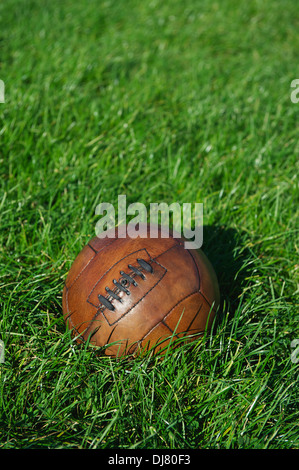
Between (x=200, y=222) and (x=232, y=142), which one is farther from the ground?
(x=232, y=142)

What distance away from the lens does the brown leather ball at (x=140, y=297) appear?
2.48 metres

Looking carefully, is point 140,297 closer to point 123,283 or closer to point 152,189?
point 123,283

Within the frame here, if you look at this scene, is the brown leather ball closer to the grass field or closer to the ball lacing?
the ball lacing

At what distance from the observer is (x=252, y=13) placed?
283 inches

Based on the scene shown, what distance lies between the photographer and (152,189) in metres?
3.91

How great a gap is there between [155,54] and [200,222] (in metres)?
3.11

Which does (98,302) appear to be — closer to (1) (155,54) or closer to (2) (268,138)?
(2) (268,138)

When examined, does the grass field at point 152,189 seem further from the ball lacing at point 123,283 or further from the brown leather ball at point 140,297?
the ball lacing at point 123,283

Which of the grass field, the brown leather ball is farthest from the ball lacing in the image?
the grass field

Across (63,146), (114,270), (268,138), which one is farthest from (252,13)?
(114,270)

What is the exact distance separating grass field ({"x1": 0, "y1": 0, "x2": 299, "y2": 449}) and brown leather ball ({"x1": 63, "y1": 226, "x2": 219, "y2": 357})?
0.42ft

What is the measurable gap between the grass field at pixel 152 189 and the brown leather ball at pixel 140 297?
0.13 metres

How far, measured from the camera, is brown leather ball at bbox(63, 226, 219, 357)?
8.14 feet

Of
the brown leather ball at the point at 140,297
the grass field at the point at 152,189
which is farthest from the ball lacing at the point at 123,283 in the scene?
the grass field at the point at 152,189
